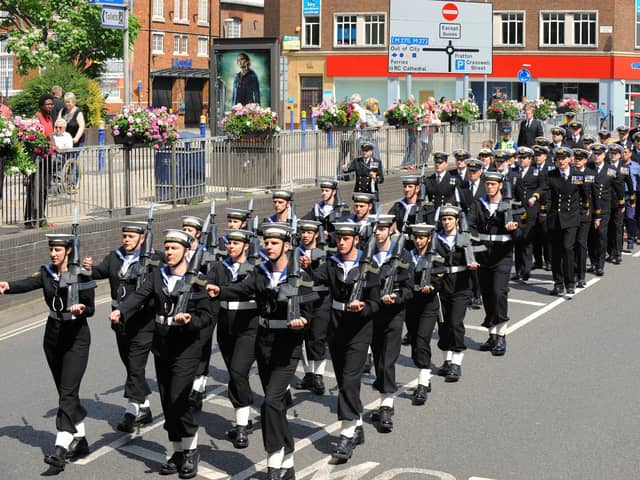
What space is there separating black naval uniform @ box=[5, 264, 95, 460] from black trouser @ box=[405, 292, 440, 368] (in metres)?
3.44

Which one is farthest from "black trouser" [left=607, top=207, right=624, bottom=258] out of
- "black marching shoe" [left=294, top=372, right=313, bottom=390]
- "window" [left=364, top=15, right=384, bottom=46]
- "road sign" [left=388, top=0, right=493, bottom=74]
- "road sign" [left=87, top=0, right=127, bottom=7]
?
"window" [left=364, top=15, right=384, bottom=46]

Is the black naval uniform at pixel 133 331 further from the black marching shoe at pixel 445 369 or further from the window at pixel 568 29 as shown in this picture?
the window at pixel 568 29

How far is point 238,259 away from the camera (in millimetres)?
10008

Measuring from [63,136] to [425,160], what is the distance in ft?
34.1

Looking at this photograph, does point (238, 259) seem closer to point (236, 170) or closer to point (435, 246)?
point (435, 246)

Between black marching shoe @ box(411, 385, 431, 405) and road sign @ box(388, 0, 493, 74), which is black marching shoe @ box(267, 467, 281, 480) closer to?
black marching shoe @ box(411, 385, 431, 405)

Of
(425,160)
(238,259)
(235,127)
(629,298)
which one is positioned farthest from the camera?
(425,160)

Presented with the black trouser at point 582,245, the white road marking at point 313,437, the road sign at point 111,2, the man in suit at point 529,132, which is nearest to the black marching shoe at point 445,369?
the white road marking at point 313,437

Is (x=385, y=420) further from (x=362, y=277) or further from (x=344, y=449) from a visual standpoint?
(x=362, y=277)

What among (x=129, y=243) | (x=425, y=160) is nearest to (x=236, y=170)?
(x=425, y=160)

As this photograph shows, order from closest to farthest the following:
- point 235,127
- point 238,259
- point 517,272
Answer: point 238,259
point 517,272
point 235,127

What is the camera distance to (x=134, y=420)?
403 inches

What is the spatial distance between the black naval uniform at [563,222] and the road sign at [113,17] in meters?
8.57

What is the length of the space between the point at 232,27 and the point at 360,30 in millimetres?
10396
